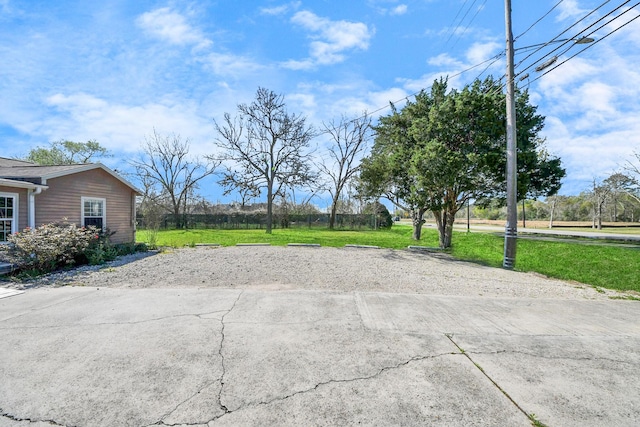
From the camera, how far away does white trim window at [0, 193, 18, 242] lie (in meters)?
8.10

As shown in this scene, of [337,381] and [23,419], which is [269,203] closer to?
[337,381]

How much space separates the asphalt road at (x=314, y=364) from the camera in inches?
78.0

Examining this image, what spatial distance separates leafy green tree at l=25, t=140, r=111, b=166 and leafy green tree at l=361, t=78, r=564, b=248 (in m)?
30.1

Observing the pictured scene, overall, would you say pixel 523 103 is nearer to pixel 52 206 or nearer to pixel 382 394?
pixel 382 394

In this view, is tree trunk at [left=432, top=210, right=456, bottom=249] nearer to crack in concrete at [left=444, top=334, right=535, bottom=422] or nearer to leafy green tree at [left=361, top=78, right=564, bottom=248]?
leafy green tree at [left=361, top=78, right=564, bottom=248]

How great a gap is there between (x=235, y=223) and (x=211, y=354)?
25.8 meters

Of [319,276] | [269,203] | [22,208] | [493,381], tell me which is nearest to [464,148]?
[319,276]

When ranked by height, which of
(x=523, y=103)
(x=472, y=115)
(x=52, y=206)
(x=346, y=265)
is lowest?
(x=346, y=265)

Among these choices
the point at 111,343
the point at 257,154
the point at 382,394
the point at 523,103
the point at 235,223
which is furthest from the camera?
the point at 235,223

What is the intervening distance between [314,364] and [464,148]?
389 inches

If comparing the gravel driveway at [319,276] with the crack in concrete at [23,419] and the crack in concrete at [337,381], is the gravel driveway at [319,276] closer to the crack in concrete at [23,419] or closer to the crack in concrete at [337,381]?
the crack in concrete at [337,381]

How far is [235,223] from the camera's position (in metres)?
27.5

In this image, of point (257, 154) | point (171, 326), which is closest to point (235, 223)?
point (257, 154)

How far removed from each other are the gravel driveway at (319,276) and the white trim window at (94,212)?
11.0 feet
